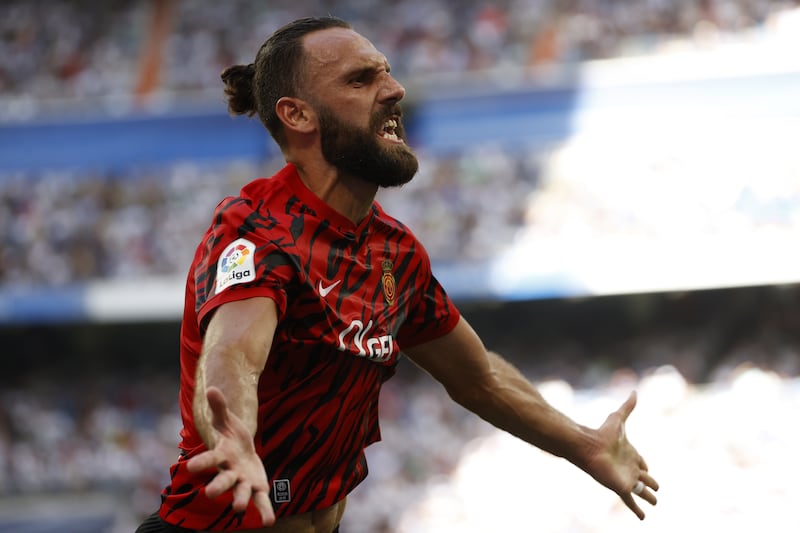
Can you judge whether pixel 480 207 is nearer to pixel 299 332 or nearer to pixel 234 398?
pixel 299 332

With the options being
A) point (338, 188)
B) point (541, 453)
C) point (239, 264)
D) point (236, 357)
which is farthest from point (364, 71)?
point (541, 453)

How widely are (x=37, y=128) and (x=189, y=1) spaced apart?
12.2 feet

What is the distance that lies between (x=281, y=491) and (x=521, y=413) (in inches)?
39.6

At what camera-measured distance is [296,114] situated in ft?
10.8

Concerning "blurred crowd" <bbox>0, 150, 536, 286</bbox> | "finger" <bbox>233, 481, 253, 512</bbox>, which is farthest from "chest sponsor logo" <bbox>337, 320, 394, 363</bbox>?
"blurred crowd" <bbox>0, 150, 536, 286</bbox>

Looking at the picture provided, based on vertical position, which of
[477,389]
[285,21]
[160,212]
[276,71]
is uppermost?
[285,21]

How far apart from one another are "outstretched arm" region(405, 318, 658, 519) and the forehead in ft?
3.17

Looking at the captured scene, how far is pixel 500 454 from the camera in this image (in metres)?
12.1

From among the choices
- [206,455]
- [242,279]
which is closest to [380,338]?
[242,279]

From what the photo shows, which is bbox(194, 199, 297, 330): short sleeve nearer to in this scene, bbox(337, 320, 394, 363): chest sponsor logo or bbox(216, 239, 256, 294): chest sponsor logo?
bbox(216, 239, 256, 294): chest sponsor logo

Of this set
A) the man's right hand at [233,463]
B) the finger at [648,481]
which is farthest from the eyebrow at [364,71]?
the finger at [648,481]

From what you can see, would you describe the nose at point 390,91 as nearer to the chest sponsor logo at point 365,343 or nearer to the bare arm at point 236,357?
the chest sponsor logo at point 365,343

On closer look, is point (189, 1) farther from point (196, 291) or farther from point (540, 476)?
point (196, 291)

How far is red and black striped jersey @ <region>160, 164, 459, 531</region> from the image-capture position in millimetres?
2904
